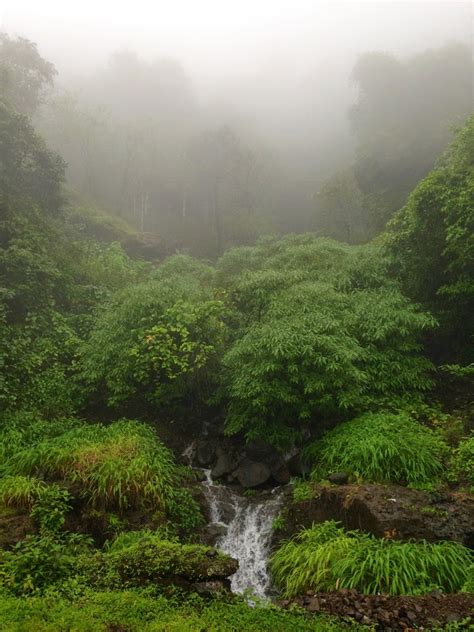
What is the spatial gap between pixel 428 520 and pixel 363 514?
1090mm

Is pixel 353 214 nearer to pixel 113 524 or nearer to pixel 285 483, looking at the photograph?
pixel 285 483

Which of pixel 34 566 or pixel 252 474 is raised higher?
pixel 252 474

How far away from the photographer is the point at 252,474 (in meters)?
11.1

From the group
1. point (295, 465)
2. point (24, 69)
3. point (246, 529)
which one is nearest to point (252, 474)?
point (295, 465)

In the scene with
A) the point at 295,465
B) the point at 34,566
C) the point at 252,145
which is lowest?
the point at 34,566

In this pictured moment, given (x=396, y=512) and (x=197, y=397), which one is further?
(x=197, y=397)

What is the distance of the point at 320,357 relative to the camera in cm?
1037

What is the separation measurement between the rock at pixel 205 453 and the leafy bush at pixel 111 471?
194 centimetres

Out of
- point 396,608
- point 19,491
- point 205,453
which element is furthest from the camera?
point 205,453

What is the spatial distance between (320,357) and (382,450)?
97.9 inches

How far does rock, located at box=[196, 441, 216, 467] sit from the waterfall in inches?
43.5

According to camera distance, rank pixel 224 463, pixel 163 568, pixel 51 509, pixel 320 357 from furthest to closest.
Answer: pixel 224 463 < pixel 320 357 < pixel 51 509 < pixel 163 568

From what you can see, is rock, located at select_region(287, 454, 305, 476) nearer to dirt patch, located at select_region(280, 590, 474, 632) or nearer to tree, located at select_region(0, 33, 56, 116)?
dirt patch, located at select_region(280, 590, 474, 632)

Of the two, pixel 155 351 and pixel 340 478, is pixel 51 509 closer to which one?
pixel 155 351
